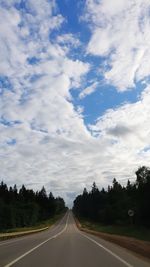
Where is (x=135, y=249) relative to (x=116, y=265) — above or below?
above

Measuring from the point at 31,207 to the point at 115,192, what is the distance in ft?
95.0

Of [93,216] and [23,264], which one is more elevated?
[93,216]

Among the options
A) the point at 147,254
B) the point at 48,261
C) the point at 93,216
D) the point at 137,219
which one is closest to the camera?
the point at 48,261

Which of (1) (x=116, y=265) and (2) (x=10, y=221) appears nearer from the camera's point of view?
(1) (x=116, y=265)

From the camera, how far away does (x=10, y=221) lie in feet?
379

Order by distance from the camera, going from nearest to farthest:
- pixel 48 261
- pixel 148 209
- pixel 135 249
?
pixel 48 261
pixel 135 249
pixel 148 209

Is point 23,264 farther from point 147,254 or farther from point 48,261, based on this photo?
point 147,254

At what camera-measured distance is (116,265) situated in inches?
628

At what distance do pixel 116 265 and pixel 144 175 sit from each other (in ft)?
307

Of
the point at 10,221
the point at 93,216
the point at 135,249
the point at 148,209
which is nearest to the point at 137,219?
the point at 148,209

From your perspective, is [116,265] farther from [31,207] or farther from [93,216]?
[93,216]

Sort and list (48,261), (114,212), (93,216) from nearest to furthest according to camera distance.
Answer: (48,261), (114,212), (93,216)

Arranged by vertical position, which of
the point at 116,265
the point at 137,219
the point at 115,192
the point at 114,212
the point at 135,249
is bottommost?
the point at 116,265

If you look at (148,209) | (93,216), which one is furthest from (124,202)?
(93,216)
